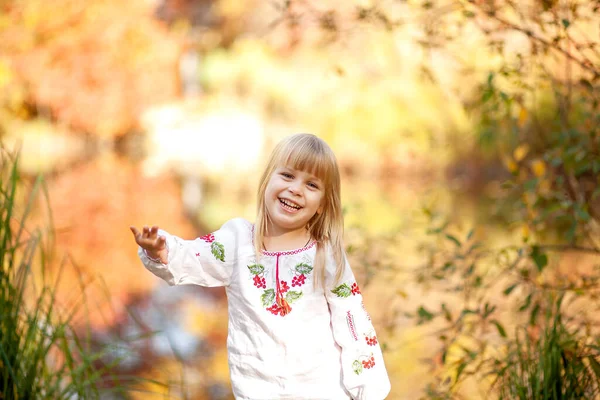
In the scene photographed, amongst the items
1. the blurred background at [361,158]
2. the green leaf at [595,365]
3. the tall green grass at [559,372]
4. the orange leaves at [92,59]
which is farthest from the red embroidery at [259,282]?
the orange leaves at [92,59]

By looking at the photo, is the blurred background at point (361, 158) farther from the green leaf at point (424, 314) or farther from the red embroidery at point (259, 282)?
the red embroidery at point (259, 282)

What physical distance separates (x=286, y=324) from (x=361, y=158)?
498 inches

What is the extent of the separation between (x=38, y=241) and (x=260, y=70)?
15.7 metres

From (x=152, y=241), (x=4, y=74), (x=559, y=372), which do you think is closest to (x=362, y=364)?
(x=152, y=241)

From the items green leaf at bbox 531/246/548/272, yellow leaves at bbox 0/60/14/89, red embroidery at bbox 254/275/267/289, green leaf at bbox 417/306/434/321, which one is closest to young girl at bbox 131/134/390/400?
red embroidery at bbox 254/275/267/289

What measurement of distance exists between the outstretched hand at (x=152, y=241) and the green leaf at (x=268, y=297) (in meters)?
0.26

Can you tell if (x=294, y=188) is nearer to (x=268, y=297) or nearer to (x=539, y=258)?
(x=268, y=297)

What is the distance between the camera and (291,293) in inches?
73.4

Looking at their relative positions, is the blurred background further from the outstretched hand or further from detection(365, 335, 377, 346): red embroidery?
detection(365, 335, 377, 346): red embroidery

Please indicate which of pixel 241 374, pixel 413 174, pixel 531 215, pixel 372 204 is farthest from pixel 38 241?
pixel 413 174

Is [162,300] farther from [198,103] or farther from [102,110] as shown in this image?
[198,103]

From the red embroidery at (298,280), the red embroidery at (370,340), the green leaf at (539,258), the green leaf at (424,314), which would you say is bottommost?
the red embroidery at (370,340)

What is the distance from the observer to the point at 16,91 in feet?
54.3

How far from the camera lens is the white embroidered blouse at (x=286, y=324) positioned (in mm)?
1832
